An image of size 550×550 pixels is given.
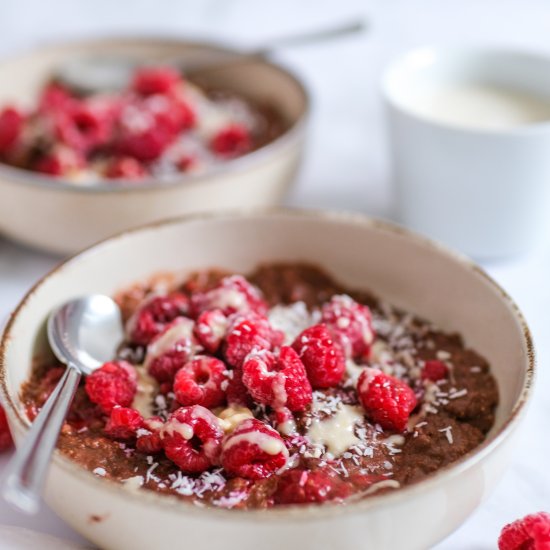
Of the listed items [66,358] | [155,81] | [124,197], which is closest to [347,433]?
[66,358]

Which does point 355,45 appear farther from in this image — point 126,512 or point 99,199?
point 126,512

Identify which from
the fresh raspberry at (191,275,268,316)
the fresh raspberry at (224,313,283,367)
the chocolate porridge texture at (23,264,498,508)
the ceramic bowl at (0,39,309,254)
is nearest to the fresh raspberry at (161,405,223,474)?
the chocolate porridge texture at (23,264,498,508)

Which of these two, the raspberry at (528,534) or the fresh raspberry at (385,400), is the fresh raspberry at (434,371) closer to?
the fresh raspberry at (385,400)

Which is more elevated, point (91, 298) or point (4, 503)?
point (91, 298)

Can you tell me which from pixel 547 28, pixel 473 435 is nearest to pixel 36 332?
pixel 473 435

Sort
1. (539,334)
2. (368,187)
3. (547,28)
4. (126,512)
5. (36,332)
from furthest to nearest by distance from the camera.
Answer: (547,28)
(368,187)
(539,334)
(36,332)
(126,512)

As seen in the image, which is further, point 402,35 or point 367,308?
point 402,35

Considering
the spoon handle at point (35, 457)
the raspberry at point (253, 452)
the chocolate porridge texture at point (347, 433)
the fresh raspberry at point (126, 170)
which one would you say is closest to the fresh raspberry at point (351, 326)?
the chocolate porridge texture at point (347, 433)
